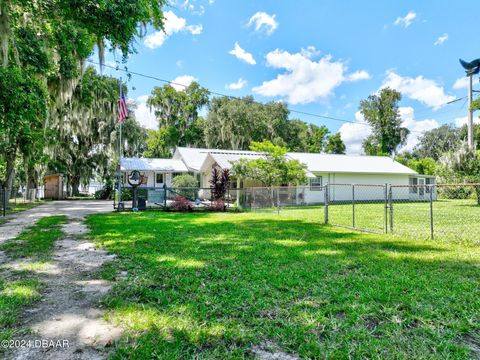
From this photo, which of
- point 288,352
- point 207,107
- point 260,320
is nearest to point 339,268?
point 260,320

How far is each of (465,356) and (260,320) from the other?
1.63m

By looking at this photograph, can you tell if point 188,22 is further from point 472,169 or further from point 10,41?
point 472,169

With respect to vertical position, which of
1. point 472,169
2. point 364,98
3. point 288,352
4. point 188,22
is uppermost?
point 364,98

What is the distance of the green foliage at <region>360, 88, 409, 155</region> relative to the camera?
127ft

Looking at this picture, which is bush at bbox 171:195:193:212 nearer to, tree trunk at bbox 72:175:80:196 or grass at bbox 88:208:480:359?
grass at bbox 88:208:480:359

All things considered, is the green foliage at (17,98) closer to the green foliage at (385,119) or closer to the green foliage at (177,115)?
the green foliage at (177,115)

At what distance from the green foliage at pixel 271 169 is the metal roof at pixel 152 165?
9.04 meters

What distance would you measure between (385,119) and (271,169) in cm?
2764

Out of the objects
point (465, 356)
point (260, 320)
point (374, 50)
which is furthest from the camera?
point (374, 50)

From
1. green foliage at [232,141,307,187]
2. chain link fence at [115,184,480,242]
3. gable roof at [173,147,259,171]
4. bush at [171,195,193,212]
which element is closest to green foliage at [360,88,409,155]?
chain link fence at [115,184,480,242]

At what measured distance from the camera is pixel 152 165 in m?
26.8

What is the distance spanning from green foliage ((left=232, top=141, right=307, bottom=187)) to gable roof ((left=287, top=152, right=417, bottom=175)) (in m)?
4.21

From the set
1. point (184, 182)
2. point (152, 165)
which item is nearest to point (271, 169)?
point (184, 182)

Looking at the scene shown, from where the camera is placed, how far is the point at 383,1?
15.5 m
